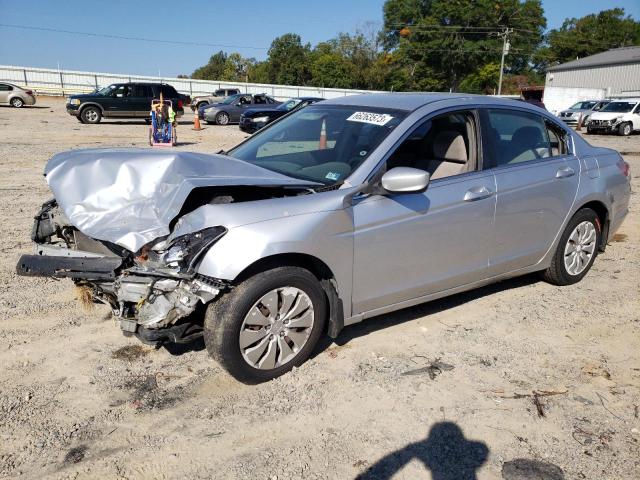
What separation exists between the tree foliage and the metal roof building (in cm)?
1233

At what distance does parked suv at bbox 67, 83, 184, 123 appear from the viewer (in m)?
23.2

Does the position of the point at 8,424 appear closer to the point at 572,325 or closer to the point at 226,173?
the point at 226,173

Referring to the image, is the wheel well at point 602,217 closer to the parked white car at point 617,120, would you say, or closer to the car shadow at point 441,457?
the car shadow at point 441,457

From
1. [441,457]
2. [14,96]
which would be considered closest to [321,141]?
[441,457]

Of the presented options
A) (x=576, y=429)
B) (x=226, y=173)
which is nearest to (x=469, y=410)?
(x=576, y=429)

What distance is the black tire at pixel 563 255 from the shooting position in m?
5.03

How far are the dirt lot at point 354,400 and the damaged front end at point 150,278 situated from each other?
1.49 feet

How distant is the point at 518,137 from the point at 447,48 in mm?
73387

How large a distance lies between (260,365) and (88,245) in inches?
56.6

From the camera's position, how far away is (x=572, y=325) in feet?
14.8

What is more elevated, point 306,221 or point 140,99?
point 140,99

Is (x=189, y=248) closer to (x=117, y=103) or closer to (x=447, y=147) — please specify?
(x=447, y=147)

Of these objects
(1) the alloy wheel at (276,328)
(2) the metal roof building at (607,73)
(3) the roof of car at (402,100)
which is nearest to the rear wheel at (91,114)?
(3) the roof of car at (402,100)

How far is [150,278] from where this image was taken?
3170 millimetres
